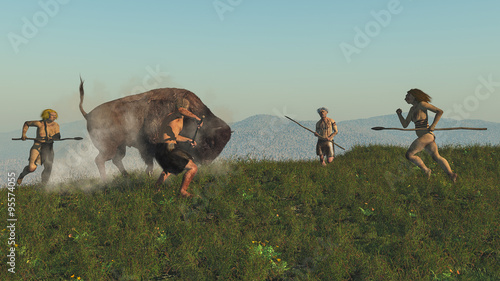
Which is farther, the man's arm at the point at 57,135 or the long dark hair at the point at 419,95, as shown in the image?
the man's arm at the point at 57,135

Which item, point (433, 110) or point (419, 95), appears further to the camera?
point (419, 95)

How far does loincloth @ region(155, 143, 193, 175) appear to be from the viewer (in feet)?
21.8

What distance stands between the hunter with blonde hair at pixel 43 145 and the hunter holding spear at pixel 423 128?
913 centimetres

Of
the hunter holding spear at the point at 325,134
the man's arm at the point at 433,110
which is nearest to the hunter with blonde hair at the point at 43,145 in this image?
the hunter holding spear at the point at 325,134

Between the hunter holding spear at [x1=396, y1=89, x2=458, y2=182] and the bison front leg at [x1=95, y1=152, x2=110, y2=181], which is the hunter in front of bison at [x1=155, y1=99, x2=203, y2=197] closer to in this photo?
the bison front leg at [x1=95, y1=152, x2=110, y2=181]

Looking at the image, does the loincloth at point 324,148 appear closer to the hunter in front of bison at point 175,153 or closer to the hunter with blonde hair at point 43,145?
the hunter in front of bison at point 175,153

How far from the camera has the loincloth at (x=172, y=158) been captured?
6.66 metres

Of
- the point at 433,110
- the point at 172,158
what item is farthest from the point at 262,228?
the point at 433,110

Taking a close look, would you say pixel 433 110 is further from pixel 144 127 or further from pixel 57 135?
pixel 57 135

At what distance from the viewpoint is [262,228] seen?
5.82 metres

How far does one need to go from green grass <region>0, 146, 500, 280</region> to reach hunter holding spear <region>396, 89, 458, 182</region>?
1.45 feet

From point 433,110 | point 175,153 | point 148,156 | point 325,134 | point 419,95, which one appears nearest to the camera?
point 175,153

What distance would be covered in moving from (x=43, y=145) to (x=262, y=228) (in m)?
6.58

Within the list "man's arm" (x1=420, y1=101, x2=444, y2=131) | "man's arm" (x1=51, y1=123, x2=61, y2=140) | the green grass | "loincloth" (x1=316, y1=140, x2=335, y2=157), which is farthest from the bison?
"man's arm" (x1=420, y1=101, x2=444, y2=131)
